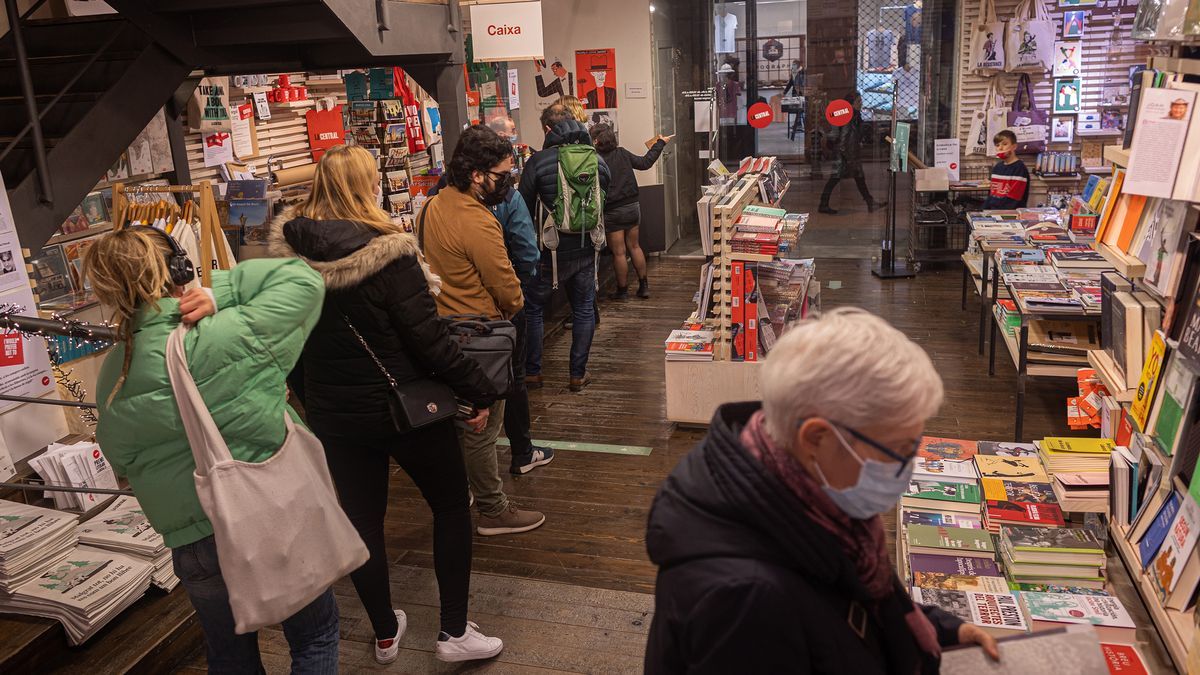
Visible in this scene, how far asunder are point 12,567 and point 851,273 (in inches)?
303

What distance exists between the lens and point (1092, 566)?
2992mm

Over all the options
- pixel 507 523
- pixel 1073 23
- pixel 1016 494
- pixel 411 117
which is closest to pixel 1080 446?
pixel 1016 494

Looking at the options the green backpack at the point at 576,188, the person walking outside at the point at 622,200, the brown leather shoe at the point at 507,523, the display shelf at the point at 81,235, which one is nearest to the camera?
the brown leather shoe at the point at 507,523

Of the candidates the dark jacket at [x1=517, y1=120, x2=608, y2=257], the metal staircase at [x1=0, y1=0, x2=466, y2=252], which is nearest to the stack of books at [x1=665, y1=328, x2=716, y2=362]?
the dark jacket at [x1=517, y1=120, x2=608, y2=257]

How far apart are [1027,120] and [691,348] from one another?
524 cm

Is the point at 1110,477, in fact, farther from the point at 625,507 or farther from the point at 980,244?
the point at 980,244

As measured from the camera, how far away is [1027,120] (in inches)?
347

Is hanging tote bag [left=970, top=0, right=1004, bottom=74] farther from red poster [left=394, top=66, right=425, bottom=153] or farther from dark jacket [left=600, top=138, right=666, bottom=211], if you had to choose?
red poster [left=394, top=66, right=425, bottom=153]

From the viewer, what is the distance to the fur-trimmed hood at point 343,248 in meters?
2.80

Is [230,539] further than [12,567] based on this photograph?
No

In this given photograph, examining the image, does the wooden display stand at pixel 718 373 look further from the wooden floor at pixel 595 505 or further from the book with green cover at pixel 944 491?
the book with green cover at pixel 944 491

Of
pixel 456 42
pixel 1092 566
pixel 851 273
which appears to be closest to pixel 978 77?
pixel 851 273

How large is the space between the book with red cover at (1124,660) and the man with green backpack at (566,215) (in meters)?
3.95

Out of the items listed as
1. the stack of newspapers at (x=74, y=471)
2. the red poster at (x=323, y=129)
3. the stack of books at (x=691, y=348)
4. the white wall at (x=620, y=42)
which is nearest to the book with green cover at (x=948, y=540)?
the stack of books at (x=691, y=348)
